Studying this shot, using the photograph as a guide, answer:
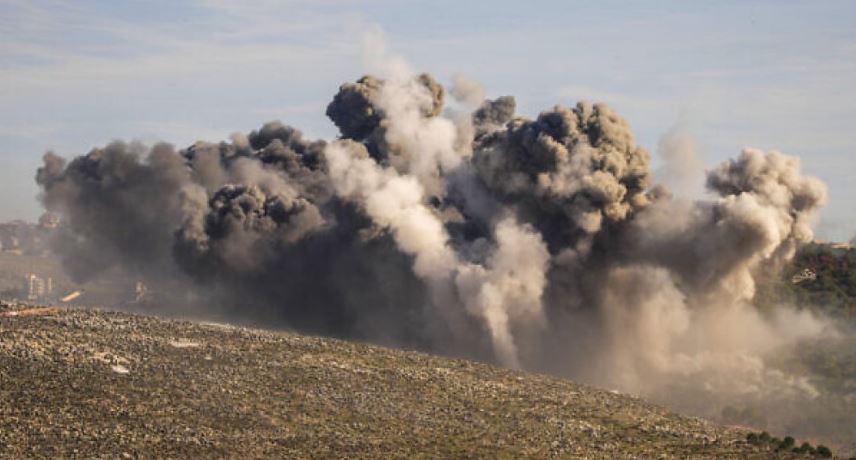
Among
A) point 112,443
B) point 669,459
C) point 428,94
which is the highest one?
point 428,94

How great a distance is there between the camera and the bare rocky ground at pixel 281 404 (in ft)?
330

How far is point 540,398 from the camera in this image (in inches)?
4978

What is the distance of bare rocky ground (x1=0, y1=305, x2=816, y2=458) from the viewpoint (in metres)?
100

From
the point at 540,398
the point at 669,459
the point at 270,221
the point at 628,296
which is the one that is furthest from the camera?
the point at 270,221

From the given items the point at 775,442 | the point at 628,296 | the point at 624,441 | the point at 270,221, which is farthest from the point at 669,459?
the point at 270,221

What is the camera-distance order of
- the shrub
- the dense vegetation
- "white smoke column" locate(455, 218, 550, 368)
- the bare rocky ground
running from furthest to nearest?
the dense vegetation
"white smoke column" locate(455, 218, 550, 368)
the shrub
the bare rocky ground

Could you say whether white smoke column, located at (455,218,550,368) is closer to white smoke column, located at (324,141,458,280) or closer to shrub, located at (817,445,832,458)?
→ white smoke column, located at (324,141,458,280)

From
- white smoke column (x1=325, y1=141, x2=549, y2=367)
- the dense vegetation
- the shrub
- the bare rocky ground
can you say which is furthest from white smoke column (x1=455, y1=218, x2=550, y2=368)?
the shrub

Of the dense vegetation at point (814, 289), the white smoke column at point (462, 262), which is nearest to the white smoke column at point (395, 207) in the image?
the white smoke column at point (462, 262)

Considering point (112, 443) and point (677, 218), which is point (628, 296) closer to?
point (677, 218)

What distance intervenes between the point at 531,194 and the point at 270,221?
40153 mm

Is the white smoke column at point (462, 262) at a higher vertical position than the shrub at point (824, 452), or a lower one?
higher

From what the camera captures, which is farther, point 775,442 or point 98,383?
point 775,442

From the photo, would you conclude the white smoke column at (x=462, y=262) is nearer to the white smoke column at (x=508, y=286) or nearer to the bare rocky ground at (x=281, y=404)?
the white smoke column at (x=508, y=286)
